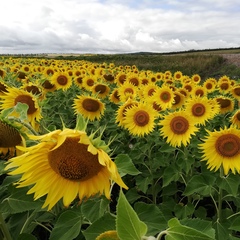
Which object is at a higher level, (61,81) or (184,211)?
(61,81)

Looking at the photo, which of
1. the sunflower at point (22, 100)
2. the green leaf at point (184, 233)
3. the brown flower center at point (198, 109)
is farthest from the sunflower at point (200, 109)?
the green leaf at point (184, 233)

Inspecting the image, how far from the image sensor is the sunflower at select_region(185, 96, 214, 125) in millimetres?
4434

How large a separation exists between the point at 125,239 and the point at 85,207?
0.91m

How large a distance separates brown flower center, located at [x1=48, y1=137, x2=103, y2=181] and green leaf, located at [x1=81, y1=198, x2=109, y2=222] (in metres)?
0.32

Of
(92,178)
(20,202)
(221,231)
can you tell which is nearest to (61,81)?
(221,231)

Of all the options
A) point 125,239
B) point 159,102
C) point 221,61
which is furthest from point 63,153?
point 221,61

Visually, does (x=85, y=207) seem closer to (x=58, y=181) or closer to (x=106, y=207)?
(x=106, y=207)

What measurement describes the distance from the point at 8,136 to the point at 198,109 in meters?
3.36

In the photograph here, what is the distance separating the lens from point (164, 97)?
17.4 feet

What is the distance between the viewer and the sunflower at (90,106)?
483cm

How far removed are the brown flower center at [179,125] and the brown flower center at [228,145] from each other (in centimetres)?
75

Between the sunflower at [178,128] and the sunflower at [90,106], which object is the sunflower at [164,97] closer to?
the sunflower at [90,106]

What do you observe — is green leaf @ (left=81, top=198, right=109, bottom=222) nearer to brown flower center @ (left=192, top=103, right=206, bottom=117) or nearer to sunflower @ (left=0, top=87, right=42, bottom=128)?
sunflower @ (left=0, top=87, right=42, bottom=128)

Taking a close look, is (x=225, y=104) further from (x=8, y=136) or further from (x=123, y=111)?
(x=8, y=136)
